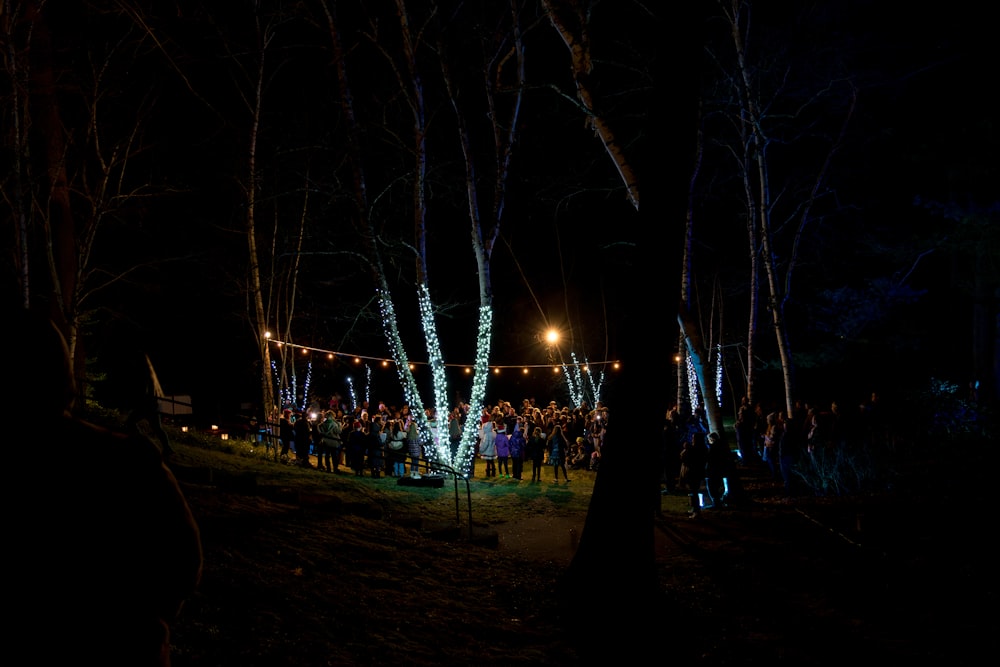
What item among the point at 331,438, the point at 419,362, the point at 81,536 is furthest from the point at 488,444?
the point at 81,536

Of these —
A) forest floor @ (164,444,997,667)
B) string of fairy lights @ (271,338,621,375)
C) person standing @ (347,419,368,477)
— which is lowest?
forest floor @ (164,444,997,667)

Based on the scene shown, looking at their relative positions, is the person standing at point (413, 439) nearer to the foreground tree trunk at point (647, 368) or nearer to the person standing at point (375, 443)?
the person standing at point (375, 443)

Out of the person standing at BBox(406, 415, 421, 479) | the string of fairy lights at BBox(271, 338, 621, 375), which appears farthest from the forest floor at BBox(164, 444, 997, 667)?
the person standing at BBox(406, 415, 421, 479)

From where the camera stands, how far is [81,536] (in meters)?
1.72

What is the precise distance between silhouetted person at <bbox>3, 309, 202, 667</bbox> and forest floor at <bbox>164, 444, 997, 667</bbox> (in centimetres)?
292

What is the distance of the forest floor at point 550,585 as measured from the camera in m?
4.93

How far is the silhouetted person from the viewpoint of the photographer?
5.48ft

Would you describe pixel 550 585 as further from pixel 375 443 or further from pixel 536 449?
pixel 375 443

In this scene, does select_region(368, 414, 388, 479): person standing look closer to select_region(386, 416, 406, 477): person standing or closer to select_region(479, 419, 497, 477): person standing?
select_region(386, 416, 406, 477): person standing

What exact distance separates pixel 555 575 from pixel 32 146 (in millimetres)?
15459

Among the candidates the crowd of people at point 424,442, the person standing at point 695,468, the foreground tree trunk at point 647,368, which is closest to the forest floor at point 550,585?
the foreground tree trunk at point 647,368

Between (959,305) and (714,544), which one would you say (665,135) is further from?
(959,305)

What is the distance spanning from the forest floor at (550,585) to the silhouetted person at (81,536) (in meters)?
2.92

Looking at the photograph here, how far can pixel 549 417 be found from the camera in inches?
826
